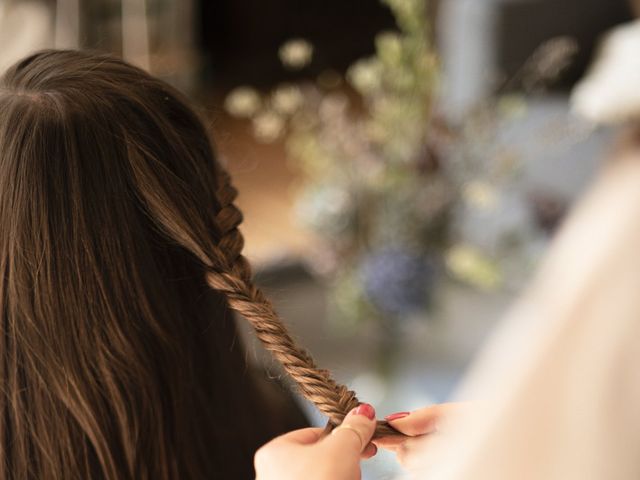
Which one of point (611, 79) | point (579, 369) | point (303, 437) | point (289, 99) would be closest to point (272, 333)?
point (303, 437)

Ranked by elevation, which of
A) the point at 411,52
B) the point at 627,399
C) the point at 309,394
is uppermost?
the point at 411,52

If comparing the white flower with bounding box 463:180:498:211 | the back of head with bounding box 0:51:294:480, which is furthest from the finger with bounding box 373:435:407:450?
the white flower with bounding box 463:180:498:211

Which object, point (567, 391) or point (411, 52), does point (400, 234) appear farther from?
point (567, 391)

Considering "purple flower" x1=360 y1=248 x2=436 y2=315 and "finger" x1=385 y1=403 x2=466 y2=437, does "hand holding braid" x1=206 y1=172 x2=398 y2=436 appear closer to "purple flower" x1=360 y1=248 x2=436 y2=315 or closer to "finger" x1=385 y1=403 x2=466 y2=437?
"finger" x1=385 y1=403 x2=466 y2=437

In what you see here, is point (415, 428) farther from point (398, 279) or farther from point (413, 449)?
point (398, 279)

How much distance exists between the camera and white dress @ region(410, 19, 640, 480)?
27 centimetres

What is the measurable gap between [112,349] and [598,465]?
1.51 ft

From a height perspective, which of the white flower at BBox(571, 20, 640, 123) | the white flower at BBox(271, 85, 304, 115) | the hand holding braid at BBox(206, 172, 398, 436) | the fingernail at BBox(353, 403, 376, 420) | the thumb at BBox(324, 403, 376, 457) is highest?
the white flower at BBox(571, 20, 640, 123)

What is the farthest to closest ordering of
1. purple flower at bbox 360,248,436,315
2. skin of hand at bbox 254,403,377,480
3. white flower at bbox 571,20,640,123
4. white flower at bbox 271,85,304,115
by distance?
white flower at bbox 571,20,640,123 < purple flower at bbox 360,248,436,315 < white flower at bbox 271,85,304,115 < skin of hand at bbox 254,403,377,480

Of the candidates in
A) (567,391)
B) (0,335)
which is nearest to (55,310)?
(0,335)

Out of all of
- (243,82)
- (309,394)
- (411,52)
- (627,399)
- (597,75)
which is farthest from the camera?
(243,82)

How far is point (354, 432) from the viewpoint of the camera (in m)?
0.53

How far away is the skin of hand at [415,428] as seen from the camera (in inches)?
22.4

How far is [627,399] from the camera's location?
0.27 meters
